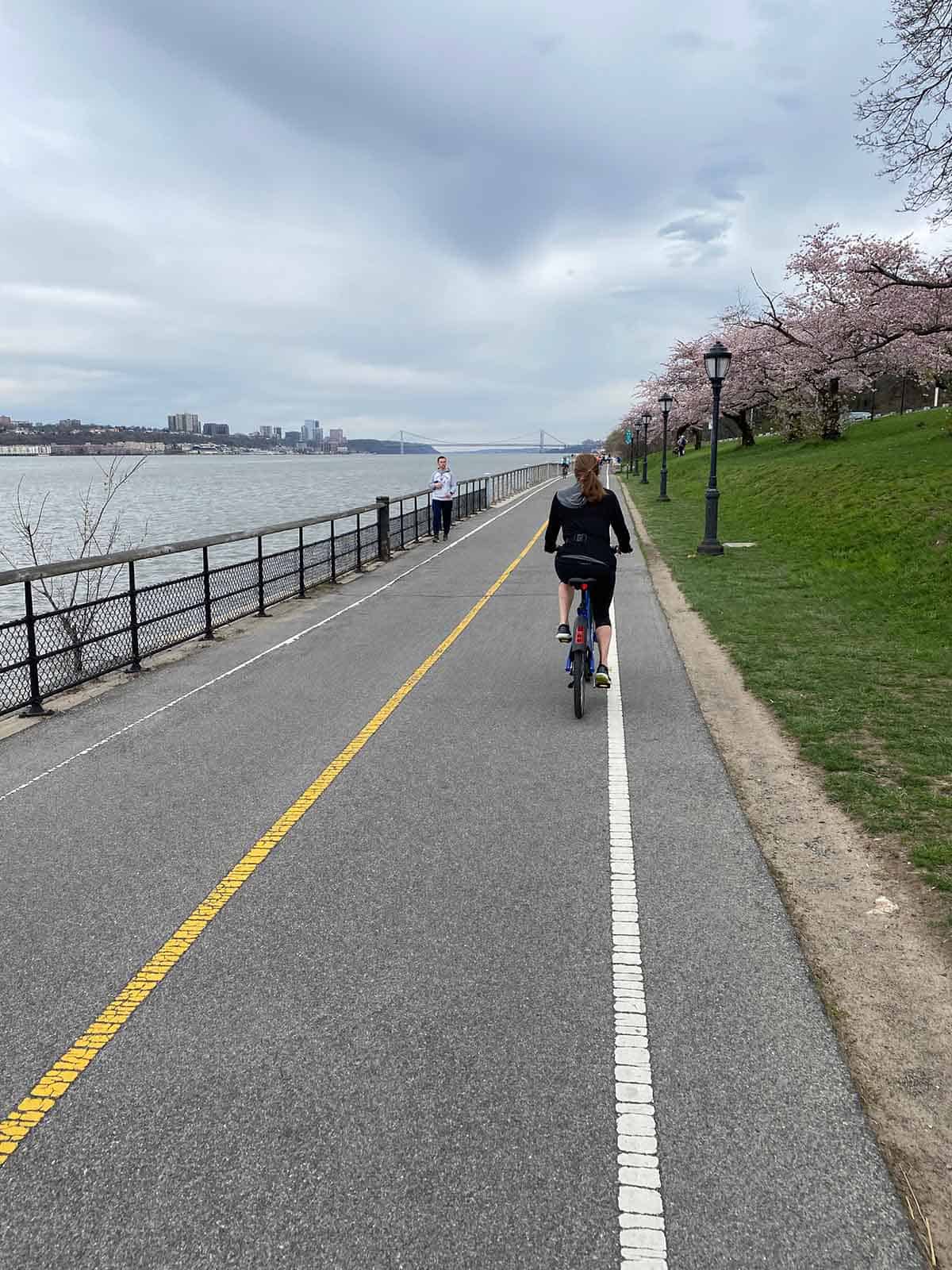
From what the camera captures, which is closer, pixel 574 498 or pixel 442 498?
pixel 574 498

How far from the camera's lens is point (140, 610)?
Result: 11250 mm

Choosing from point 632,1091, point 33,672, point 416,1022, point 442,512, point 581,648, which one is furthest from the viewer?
point 442,512

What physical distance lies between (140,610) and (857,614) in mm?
9085

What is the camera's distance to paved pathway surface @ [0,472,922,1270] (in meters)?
2.71

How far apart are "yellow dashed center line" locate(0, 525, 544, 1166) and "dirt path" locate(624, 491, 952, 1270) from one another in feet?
8.90

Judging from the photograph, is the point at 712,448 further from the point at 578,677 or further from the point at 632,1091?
the point at 632,1091

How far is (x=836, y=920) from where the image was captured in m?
4.52

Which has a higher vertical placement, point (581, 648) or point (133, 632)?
point (581, 648)

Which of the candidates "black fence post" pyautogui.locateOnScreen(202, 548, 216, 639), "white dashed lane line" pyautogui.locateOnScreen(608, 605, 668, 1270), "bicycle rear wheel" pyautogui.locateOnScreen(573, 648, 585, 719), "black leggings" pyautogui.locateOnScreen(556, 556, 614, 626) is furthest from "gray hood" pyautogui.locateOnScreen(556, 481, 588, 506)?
"black fence post" pyautogui.locateOnScreen(202, 548, 216, 639)

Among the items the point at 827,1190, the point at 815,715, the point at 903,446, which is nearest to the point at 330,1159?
the point at 827,1190

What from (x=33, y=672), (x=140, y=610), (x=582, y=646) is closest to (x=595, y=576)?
(x=582, y=646)

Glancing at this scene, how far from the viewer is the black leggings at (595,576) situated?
829 centimetres

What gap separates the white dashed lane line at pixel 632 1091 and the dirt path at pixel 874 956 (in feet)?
2.37

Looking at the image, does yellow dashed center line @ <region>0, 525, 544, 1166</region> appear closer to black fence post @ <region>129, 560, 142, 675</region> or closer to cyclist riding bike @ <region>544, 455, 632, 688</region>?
cyclist riding bike @ <region>544, 455, 632, 688</region>
